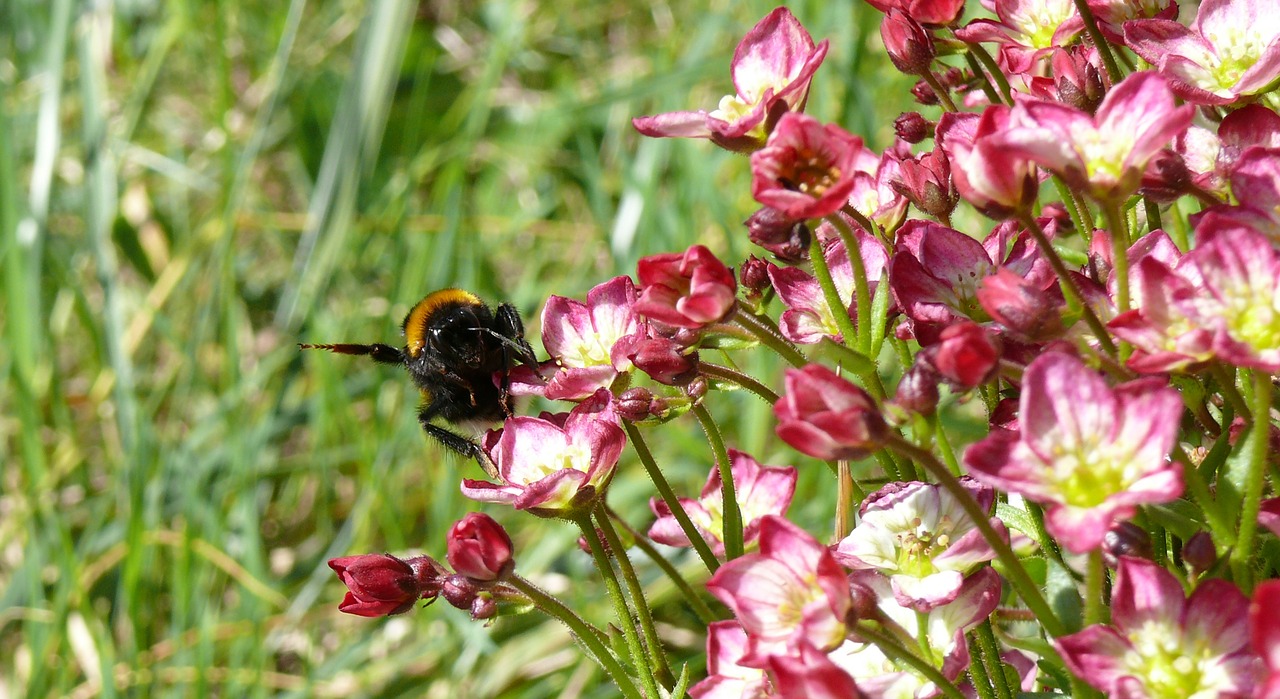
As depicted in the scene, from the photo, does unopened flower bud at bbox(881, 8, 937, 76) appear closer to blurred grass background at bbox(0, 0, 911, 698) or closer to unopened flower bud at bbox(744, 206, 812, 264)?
unopened flower bud at bbox(744, 206, 812, 264)

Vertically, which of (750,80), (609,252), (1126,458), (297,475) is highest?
(750,80)

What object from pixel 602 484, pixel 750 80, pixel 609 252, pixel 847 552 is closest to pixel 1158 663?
pixel 847 552

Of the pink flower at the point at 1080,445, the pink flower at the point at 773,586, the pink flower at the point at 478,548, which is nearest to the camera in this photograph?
the pink flower at the point at 1080,445

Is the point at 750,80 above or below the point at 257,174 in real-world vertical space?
above

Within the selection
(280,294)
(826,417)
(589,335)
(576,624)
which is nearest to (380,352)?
(589,335)

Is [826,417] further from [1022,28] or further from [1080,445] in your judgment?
[1022,28]

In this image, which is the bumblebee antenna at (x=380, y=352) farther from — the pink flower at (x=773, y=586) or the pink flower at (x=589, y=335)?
the pink flower at (x=773, y=586)

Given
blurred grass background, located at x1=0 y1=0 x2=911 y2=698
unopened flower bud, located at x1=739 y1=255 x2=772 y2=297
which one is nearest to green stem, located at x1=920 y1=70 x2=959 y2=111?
unopened flower bud, located at x1=739 y1=255 x2=772 y2=297

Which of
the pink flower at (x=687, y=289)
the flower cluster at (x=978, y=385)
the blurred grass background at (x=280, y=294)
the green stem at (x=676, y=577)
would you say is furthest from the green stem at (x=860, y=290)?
the blurred grass background at (x=280, y=294)

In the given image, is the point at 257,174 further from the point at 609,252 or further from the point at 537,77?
the point at 609,252
